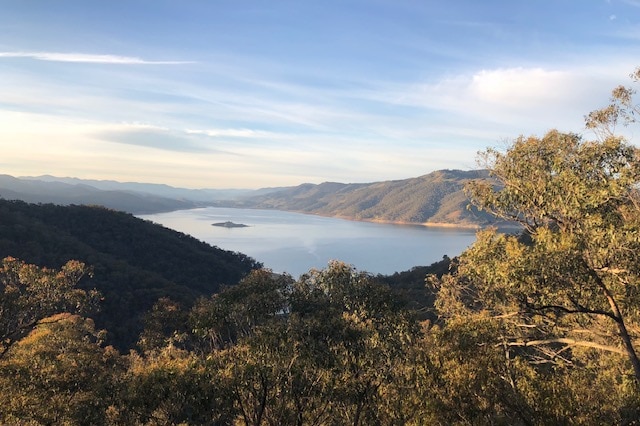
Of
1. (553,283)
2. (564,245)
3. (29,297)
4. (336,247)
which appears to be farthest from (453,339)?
(336,247)

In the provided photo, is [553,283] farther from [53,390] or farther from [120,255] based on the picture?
[120,255]

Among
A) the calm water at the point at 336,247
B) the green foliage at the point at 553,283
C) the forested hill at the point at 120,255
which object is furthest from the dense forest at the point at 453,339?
the calm water at the point at 336,247

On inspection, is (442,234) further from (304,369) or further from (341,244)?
(304,369)

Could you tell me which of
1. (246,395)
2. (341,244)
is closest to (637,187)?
(246,395)

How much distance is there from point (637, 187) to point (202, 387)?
9.56m

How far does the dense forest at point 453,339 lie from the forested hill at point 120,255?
3796 centimetres

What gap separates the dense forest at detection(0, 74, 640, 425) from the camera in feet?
23.2

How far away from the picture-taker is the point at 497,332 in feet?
27.9

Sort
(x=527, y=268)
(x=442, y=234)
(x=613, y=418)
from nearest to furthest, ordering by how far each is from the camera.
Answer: (x=527, y=268), (x=613, y=418), (x=442, y=234)

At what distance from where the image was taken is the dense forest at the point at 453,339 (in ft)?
23.2

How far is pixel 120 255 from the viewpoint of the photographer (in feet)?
227

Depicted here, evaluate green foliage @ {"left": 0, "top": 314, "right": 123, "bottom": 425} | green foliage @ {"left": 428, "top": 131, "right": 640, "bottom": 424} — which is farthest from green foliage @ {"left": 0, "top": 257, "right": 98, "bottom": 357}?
green foliage @ {"left": 428, "top": 131, "right": 640, "bottom": 424}

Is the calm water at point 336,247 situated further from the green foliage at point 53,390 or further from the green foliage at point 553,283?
the green foliage at point 553,283

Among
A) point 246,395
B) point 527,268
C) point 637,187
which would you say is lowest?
point 246,395
